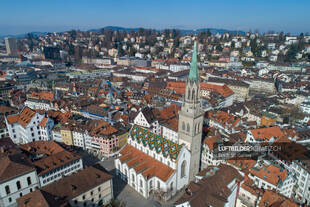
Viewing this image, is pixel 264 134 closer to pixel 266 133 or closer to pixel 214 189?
pixel 266 133

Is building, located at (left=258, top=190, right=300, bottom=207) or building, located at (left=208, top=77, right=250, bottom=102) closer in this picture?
building, located at (left=258, top=190, right=300, bottom=207)

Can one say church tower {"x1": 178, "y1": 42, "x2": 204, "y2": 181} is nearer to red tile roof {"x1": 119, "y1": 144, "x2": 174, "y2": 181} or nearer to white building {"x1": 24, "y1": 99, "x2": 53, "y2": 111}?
red tile roof {"x1": 119, "y1": 144, "x2": 174, "y2": 181}

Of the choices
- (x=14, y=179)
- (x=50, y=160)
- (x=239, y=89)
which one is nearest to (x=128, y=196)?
(x=50, y=160)

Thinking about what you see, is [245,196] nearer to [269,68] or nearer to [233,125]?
[233,125]

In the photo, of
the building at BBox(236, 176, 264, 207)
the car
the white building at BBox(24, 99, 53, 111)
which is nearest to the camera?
the building at BBox(236, 176, 264, 207)

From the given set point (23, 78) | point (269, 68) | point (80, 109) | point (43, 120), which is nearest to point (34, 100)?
point (80, 109)

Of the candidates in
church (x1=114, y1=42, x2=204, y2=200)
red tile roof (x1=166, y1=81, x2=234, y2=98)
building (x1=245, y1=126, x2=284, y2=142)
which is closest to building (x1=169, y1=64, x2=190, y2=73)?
red tile roof (x1=166, y1=81, x2=234, y2=98)

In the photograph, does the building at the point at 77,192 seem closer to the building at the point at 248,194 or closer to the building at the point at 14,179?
the building at the point at 14,179
